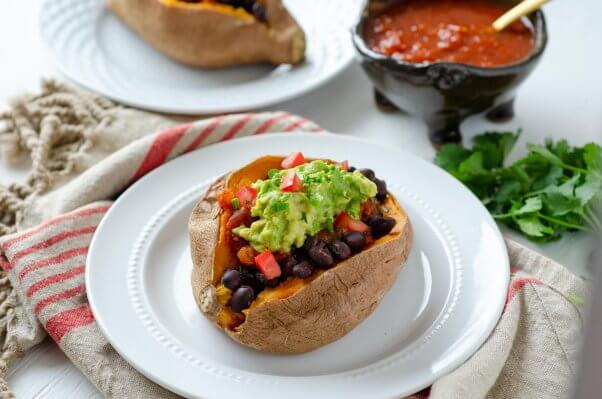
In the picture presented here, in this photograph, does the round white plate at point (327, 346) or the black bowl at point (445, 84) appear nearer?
the round white plate at point (327, 346)

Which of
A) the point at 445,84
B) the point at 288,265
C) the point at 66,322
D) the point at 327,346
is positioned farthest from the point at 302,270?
the point at 445,84

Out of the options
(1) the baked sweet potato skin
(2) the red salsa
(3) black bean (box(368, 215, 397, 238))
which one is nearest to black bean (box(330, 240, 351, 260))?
(3) black bean (box(368, 215, 397, 238))

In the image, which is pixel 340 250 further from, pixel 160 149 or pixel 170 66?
pixel 170 66

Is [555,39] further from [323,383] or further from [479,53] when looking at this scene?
[323,383]

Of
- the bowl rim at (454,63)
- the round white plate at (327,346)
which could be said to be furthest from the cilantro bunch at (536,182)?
the bowl rim at (454,63)

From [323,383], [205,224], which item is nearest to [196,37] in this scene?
[205,224]

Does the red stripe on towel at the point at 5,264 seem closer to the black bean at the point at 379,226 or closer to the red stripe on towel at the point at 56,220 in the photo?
the red stripe on towel at the point at 56,220
